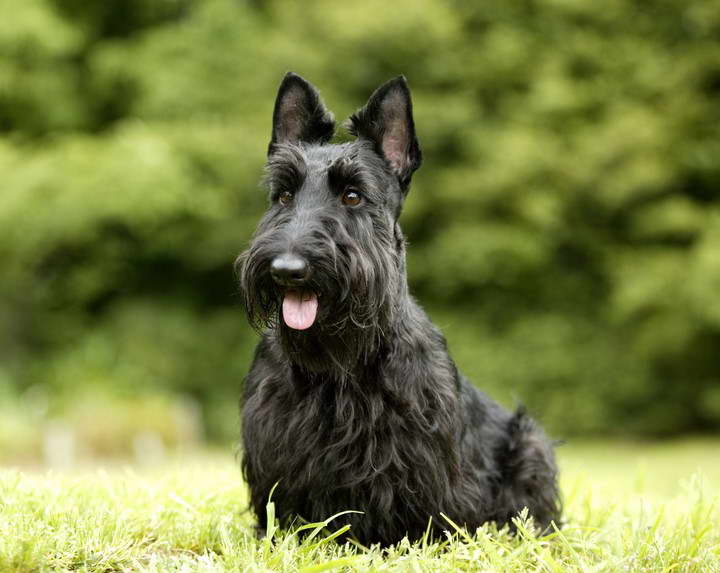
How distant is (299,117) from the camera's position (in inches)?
139

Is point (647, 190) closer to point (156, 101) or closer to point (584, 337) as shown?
point (584, 337)

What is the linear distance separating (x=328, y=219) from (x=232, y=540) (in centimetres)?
132

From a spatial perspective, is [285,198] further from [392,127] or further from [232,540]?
[232,540]

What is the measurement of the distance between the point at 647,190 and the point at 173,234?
7.23 m

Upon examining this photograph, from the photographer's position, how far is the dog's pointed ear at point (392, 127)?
3.38 m

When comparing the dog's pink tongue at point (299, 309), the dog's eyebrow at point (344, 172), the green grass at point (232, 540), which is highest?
the dog's eyebrow at point (344, 172)

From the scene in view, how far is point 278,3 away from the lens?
1453 cm

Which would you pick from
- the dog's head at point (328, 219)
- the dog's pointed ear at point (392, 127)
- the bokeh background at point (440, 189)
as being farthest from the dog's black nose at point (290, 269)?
the bokeh background at point (440, 189)

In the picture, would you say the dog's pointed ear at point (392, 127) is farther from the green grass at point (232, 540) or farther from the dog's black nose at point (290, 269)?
the green grass at point (232, 540)

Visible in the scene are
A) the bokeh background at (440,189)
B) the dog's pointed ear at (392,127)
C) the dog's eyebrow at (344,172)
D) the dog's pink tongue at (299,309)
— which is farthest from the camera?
the bokeh background at (440,189)

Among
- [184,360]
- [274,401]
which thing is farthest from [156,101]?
[274,401]

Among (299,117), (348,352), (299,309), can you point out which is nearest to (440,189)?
(299,117)

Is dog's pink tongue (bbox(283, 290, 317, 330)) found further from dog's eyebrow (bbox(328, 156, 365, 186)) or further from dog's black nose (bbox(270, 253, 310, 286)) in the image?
dog's eyebrow (bbox(328, 156, 365, 186))

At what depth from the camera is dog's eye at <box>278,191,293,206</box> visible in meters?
3.24
